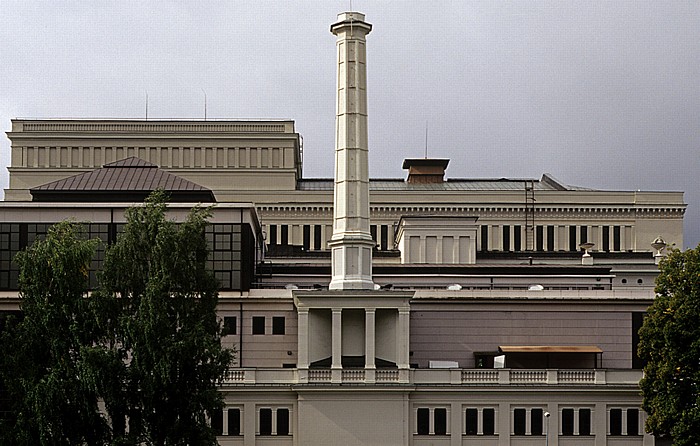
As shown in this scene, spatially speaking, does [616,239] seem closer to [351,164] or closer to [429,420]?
[351,164]

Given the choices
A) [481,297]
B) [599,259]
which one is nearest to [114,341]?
[481,297]

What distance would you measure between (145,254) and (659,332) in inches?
1191

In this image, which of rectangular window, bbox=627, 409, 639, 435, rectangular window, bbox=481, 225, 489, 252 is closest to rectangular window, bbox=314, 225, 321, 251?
rectangular window, bbox=481, 225, 489, 252

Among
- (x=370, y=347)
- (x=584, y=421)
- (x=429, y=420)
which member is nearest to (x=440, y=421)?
(x=429, y=420)

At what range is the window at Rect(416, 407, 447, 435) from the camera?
89375 mm

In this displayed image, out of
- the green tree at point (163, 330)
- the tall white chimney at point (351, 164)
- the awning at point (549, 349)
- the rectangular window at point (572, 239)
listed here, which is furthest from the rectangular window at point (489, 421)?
the rectangular window at point (572, 239)

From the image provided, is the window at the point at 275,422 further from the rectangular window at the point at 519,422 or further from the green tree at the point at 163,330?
the green tree at the point at 163,330

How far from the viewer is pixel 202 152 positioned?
156 metres

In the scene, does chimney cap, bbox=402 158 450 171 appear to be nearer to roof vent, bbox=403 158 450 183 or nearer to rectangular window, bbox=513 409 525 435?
roof vent, bbox=403 158 450 183

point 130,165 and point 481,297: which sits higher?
point 130,165

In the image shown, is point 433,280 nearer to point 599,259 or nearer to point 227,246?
point 227,246

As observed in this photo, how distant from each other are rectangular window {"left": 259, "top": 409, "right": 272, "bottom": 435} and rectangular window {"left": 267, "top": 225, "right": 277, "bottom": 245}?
2393 inches

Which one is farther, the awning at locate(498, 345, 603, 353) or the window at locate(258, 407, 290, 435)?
the awning at locate(498, 345, 603, 353)

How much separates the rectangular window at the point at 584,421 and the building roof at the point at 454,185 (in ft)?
218
